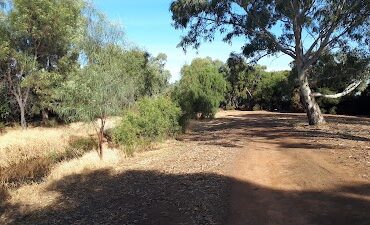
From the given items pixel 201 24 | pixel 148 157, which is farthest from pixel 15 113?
pixel 148 157

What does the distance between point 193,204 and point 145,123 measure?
11.3m

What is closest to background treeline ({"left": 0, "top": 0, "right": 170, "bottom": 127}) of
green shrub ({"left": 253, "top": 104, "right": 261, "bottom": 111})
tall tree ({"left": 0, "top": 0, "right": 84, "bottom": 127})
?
tall tree ({"left": 0, "top": 0, "right": 84, "bottom": 127})

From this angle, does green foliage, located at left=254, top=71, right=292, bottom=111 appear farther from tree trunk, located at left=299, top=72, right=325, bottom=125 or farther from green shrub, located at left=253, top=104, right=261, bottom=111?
tree trunk, located at left=299, top=72, right=325, bottom=125

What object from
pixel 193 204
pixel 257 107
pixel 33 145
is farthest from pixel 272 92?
pixel 193 204

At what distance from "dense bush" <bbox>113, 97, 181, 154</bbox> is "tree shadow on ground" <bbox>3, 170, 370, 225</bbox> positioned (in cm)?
707

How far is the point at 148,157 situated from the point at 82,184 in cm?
438

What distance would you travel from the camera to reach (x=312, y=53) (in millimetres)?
26281

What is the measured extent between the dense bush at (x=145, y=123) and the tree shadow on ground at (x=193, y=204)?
7.07 metres

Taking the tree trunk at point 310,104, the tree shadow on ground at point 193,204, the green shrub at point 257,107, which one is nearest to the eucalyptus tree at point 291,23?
the tree trunk at point 310,104

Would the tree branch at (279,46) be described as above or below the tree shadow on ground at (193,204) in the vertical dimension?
above

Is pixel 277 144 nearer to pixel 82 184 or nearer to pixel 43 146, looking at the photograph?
pixel 82 184

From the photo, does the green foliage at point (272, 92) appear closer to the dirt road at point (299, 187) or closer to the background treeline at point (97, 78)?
the background treeline at point (97, 78)

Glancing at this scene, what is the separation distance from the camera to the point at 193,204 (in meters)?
8.71

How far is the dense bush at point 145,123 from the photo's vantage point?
19.1 meters
